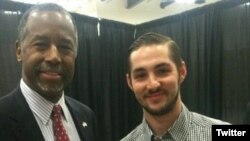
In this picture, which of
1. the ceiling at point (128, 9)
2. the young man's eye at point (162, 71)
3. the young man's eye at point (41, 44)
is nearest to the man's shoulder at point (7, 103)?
the young man's eye at point (41, 44)

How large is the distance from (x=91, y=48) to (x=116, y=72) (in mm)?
740

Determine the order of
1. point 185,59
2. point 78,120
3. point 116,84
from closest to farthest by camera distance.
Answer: point 78,120 < point 185,59 < point 116,84

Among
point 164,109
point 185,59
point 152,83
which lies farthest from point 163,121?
point 185,59

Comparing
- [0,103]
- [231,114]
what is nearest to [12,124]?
[0,103]

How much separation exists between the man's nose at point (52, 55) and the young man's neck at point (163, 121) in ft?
1.75

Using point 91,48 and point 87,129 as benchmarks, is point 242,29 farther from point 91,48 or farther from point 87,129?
point 87,129

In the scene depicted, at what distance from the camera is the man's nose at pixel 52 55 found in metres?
1.67

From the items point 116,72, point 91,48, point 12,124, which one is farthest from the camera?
point 116,72

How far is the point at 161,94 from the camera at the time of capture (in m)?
1.62

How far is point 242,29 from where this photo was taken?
5148 millimetres

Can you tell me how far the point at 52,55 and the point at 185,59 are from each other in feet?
14.8

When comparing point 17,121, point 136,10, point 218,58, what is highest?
point 136,10

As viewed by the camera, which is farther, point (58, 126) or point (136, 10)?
point (136, 10)

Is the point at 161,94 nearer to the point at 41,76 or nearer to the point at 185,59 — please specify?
the point at 41,76
